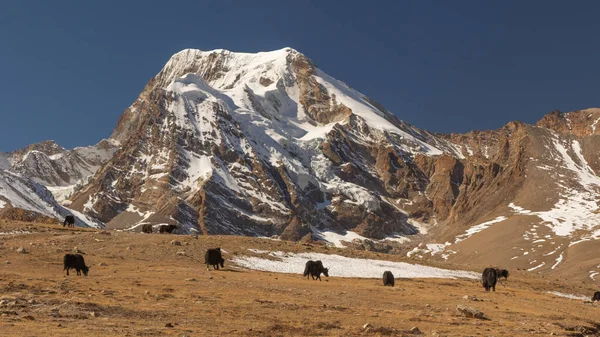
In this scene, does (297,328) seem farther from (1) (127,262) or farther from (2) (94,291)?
(1) (127,262)

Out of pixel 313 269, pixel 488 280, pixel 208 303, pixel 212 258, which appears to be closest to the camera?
pixel 208 303

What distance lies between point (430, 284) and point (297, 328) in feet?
99.7

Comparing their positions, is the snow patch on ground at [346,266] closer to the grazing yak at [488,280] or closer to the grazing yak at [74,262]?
the grazing yak at [488,280]

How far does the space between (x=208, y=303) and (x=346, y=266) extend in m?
32.3

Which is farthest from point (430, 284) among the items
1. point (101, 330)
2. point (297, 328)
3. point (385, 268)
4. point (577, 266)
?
point (577, 266)

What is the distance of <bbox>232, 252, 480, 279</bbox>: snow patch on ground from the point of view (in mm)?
55978

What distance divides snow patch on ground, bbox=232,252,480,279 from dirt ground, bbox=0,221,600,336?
3.95 m

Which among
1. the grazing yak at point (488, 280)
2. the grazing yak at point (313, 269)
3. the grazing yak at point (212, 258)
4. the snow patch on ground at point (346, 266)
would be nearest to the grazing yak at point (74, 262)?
the grazing yak at point (212, 258)

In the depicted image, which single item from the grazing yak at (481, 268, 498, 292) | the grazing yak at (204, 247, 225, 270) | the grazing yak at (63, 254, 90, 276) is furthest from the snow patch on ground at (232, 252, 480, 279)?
the grazing yak at (63, 254, 90, 276)

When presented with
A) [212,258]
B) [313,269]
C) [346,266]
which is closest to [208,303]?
[212,258]

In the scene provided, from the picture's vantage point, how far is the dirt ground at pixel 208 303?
2544 cm

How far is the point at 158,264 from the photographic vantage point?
4803cm

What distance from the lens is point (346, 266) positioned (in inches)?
2442

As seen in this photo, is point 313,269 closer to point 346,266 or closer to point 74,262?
point 346,266
